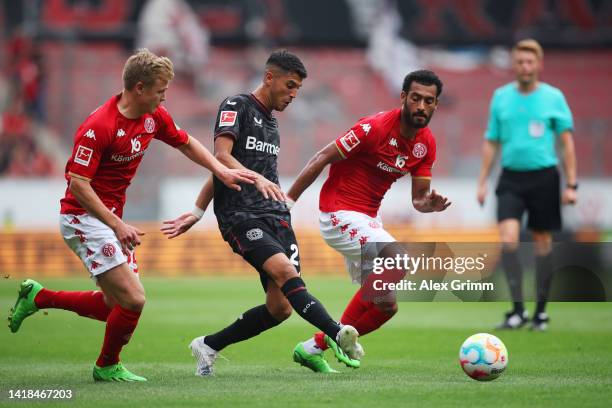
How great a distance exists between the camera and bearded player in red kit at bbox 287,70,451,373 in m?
7.92

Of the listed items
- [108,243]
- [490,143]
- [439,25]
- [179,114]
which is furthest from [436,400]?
[439,25]

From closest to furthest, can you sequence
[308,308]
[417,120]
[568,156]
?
[308,308], [417,120], [568,156]

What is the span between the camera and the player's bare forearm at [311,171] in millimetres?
7840

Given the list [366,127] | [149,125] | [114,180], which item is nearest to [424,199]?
[366,127]

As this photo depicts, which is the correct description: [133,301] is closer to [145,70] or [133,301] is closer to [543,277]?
[145,70]

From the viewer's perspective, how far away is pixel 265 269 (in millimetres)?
7320

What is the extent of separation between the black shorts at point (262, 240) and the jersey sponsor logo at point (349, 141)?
2.63 ft

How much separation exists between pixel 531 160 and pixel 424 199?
3294 millimetres

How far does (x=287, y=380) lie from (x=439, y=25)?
26.0 meters

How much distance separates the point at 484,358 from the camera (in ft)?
22.5

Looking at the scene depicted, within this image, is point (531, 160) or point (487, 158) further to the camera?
point (487, 158)

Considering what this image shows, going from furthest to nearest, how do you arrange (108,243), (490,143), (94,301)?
(490,143) → (94,301) → (108,243)

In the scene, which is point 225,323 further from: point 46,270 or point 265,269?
point 46,270

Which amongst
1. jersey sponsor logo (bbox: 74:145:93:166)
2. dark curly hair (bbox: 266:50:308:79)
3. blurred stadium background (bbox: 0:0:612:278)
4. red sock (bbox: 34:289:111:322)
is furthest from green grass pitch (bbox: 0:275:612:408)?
blurred stadium background (bbox: 0:0:612:278)
